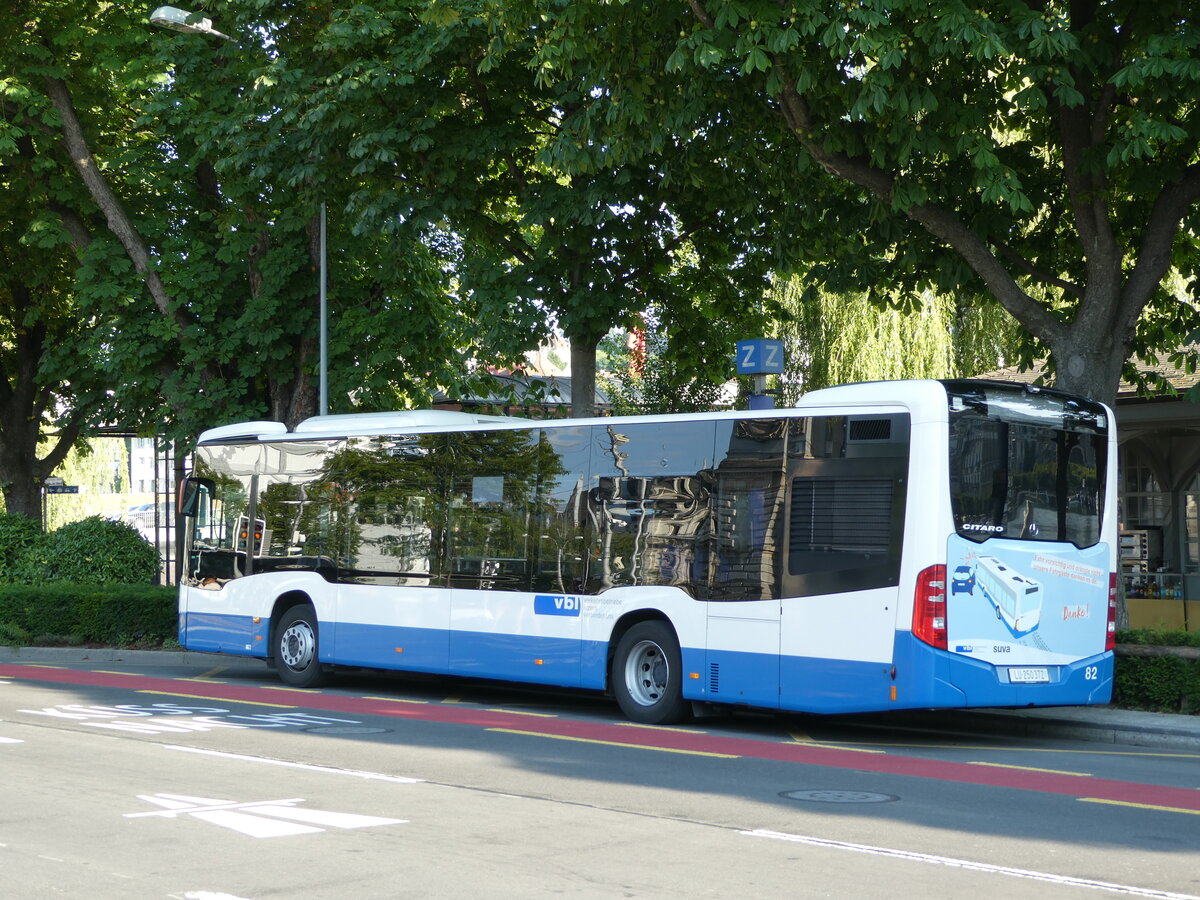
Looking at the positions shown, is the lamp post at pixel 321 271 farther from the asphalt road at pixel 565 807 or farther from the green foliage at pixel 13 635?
the asphalt road at pixel 565 807

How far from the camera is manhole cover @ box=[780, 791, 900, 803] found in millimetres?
9672

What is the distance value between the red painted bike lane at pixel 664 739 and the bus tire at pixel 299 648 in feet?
1.48

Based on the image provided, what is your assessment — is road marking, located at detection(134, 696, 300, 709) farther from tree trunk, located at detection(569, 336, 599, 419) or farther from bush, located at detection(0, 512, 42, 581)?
bush, located at detection(0, 512, 42, 581)

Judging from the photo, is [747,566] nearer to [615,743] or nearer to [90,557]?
[615,743]

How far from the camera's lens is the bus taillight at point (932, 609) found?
12.2m

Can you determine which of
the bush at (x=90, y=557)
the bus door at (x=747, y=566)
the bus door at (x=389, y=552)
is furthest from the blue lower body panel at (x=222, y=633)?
the bus door at (x=747, y=566)

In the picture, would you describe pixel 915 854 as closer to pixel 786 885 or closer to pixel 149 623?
pixel 786 885

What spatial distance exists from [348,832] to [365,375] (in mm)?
16003

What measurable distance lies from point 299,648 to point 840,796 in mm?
10254

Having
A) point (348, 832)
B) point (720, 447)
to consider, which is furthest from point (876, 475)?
point (348, 832)

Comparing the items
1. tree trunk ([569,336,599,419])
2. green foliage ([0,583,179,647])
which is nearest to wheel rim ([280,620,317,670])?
green foliage ([0,583,179,647])

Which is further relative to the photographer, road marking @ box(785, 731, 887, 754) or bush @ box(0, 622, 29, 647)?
bush @ box(0, 622, 29, 647)

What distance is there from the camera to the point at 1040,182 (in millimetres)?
17781

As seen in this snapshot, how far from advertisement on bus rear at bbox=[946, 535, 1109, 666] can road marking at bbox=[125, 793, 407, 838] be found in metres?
5.63
